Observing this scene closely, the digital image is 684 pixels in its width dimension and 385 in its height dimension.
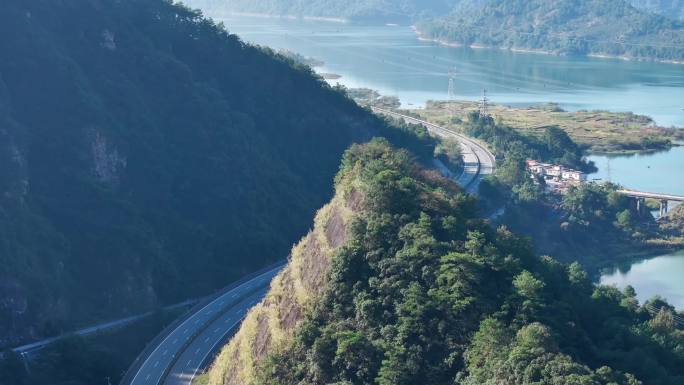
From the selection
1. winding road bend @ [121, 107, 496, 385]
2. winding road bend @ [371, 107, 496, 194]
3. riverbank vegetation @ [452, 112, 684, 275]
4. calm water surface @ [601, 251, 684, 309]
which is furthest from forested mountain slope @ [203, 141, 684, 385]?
winding road bend @ [371, 107, 496, 194]

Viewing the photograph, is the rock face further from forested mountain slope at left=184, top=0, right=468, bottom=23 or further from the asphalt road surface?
forested mountain slope at left=184, top=0, right=468, bottom=23

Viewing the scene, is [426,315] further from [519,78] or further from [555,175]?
[519,78]

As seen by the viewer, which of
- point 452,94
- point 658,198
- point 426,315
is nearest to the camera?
point 426,315

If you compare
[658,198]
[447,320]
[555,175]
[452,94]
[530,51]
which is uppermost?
[447,320]

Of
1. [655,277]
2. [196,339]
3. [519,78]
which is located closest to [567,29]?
[519,78]

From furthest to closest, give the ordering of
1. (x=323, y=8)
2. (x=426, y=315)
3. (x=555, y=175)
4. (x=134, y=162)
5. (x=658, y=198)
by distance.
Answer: (x=323, y=8)
(x=555, y=175)
(x=658, y=198)
(x=134, y=162)
(x=426, y=315)

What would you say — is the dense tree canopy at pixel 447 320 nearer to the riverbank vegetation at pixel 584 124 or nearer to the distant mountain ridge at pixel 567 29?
the riverbank vegetation at pixel 584 124
